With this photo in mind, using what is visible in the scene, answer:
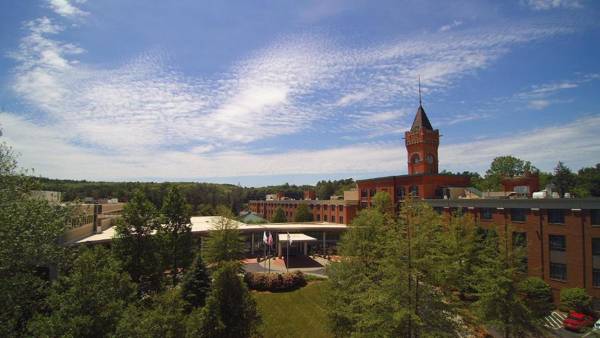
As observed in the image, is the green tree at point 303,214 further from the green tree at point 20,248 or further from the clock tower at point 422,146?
the green tree at point 20,248

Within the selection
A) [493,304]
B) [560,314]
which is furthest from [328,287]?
[560,314]

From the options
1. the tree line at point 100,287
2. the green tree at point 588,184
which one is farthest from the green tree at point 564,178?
the tree line at point 100,287

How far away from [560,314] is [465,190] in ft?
79.3

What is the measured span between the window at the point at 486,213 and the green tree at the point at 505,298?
1971 centimetres

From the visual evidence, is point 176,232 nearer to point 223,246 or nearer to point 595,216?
point 223,246

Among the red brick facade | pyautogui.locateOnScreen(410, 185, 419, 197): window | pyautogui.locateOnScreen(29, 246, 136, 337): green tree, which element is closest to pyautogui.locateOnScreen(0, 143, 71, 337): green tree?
pyautogui.locateOnScreen(29, 246, 136, 337): green tree

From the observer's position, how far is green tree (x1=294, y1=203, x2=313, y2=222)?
8106 centimetres

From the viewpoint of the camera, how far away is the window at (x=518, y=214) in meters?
35.6

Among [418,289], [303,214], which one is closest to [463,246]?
[418,289]

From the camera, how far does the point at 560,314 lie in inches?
1188

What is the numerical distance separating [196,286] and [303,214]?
52632 mm

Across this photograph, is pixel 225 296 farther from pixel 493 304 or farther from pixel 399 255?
pixel 493 304

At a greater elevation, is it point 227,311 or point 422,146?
point 422,146

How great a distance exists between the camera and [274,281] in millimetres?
37344
